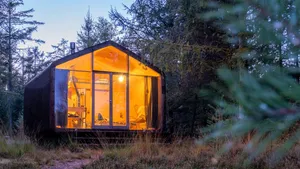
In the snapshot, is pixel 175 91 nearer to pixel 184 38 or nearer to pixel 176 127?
pixel 176 127

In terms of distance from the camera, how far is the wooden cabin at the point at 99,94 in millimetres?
9575

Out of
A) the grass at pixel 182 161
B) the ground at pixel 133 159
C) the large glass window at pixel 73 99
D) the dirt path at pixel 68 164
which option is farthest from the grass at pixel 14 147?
the large glass window at pixel 73 99

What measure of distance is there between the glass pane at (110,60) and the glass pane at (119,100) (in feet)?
0.88

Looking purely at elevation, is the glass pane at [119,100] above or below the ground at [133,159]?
above

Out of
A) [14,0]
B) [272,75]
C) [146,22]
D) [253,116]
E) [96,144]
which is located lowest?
[96,144]

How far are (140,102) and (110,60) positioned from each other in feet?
5.13

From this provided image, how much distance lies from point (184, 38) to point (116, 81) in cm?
264

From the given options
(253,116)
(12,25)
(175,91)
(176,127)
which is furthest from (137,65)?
(12,25)

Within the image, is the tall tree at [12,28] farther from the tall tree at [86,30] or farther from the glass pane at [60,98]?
the glass pane at [60,98]

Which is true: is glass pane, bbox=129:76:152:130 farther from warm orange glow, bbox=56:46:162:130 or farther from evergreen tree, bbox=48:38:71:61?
evergreen tree, bbox=48:38:71:61

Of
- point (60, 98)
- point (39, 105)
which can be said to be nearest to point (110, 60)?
point (60, 98)

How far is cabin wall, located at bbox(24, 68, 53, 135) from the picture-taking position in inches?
374

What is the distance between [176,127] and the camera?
1255 cm

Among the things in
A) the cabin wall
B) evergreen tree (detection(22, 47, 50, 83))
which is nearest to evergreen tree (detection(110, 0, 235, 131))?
the cabin wall
